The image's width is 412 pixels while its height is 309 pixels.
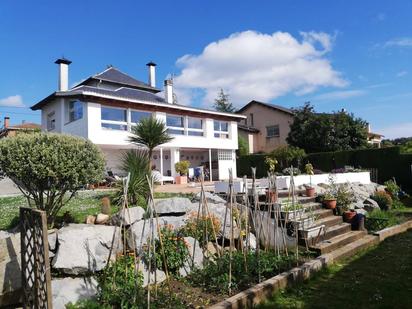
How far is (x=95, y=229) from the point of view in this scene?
19.2 ft

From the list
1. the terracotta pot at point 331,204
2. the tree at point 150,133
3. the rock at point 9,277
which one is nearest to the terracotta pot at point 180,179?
the tree at point 150,133

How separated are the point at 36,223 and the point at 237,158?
82.5 feet

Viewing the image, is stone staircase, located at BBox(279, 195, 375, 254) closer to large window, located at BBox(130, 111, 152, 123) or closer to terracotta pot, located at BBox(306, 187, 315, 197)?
terracotta pot, located at BBox(306, 187, 315, 197)

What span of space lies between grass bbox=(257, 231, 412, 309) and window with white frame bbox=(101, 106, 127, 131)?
15.8m

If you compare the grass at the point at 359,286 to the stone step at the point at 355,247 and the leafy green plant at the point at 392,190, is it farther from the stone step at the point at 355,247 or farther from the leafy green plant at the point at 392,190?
the leafy green plant at the point at 392,190

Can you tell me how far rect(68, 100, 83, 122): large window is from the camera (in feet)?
64.1

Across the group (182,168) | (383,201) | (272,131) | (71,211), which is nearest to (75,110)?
(182,168)

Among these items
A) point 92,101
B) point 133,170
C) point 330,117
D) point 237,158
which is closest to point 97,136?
point 92,101

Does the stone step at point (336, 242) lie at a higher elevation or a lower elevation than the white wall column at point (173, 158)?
lower

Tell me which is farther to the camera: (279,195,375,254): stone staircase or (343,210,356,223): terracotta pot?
(343,210,356,223): terracotta pot

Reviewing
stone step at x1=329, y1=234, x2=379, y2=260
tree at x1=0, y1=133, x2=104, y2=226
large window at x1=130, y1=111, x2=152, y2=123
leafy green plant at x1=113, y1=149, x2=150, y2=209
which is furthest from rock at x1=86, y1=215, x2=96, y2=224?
large window at x1=130, y1=111, x2=152, y2=123

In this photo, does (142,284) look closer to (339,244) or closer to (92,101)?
(339,244)

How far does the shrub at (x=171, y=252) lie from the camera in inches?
220

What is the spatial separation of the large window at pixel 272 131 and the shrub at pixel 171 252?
94.1 ft
